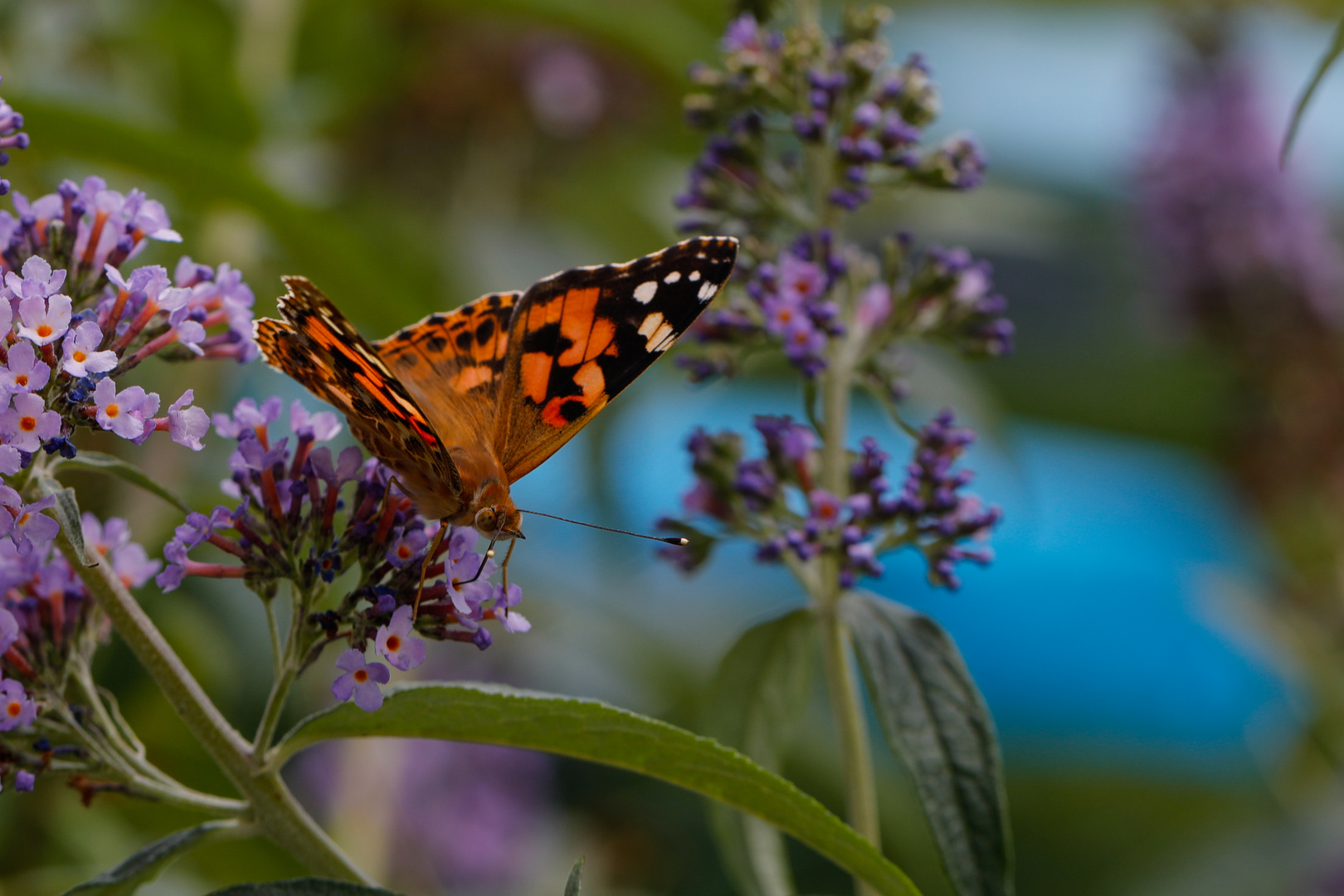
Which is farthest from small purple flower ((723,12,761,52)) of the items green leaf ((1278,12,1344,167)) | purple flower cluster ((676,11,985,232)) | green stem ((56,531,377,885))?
green stem ((56,531,377,885))

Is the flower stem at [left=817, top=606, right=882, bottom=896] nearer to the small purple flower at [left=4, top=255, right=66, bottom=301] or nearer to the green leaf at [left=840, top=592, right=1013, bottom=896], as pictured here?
the green leaf at [left=840, top=592, right=1013, bottom=896]

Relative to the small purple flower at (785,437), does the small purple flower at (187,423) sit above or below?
below

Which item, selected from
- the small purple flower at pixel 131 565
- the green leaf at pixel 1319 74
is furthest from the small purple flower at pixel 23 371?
the green leaf at pixel 1319 74

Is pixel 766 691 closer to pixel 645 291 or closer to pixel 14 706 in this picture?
pixel 645 291

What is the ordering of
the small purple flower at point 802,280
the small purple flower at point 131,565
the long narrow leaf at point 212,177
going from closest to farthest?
the small purple flower at point 131,565 → the small purple flower at point 802,280 → the long narrow leaf at point 212,177

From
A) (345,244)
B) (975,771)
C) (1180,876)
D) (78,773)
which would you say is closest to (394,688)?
(78,773)

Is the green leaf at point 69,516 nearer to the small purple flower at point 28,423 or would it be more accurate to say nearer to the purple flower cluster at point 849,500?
the small purple flower at point 28,423

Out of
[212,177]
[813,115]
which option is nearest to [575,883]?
[813,115]
